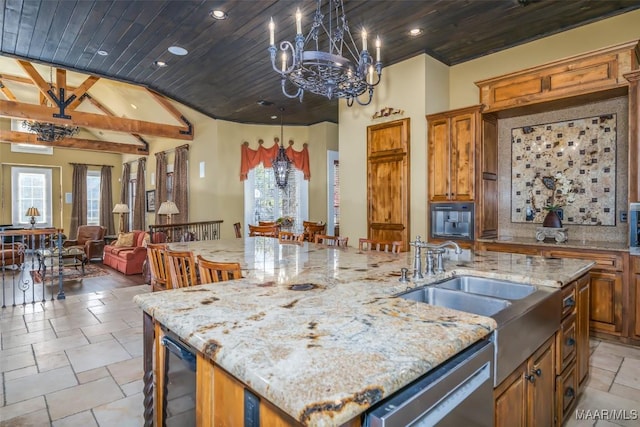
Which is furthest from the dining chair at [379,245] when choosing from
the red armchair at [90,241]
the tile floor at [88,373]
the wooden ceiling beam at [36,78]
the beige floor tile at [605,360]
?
the red armchair at [90,241]

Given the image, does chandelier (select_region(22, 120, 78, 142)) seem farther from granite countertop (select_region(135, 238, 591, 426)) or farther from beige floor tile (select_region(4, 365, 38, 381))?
granite countertop (select_region(135, 238, 591, 426))

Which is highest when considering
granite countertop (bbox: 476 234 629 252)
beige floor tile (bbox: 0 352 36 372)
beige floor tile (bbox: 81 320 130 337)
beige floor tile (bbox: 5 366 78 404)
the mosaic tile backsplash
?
the mosaic tile backsplash

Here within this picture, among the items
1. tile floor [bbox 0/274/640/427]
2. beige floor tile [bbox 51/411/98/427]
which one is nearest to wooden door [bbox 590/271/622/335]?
tile floor [bbox 0/274/640/427]

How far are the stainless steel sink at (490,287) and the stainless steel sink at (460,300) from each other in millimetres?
75

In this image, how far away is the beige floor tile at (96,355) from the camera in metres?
2.83

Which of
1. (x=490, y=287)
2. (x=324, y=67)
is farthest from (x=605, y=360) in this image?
(x=324, y=67)

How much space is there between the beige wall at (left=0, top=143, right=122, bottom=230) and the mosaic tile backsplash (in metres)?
11.9

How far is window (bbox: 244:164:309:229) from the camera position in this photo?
783cm

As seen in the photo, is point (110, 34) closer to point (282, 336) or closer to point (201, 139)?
point (201, 139)

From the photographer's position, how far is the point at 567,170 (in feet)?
12.7

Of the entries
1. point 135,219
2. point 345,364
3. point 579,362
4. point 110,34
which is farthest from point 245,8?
point 135,219

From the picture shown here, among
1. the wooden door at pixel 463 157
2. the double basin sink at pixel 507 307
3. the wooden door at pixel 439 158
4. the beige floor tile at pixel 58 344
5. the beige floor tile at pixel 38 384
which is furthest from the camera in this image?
the wooden door at pixel 439 158

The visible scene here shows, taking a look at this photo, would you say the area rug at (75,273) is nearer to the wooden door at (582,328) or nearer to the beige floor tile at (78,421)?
the beige floor tile at (78,421)

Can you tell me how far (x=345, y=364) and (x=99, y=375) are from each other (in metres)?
2.64
